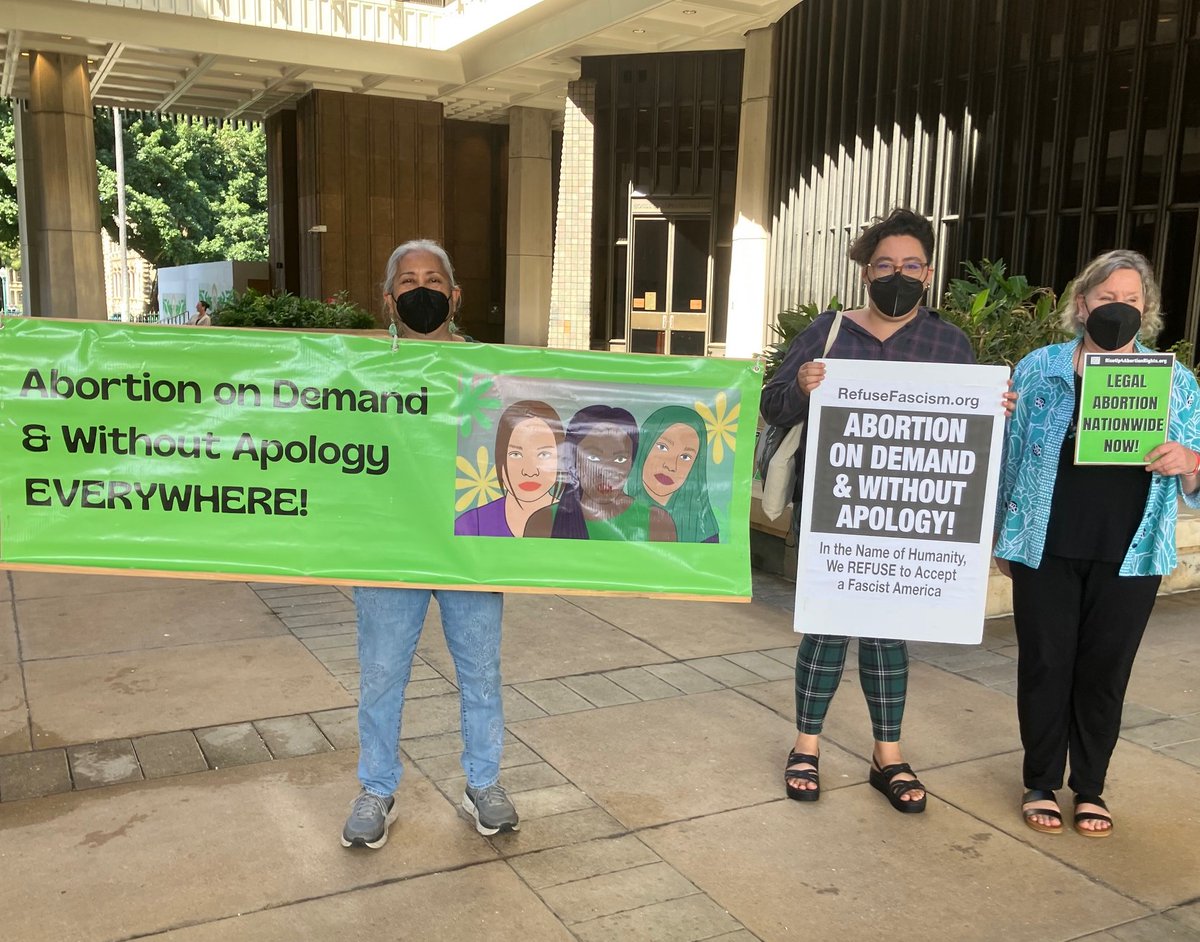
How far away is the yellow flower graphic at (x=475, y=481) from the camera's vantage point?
3.44 metres

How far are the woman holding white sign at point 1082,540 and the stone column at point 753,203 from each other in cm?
1431

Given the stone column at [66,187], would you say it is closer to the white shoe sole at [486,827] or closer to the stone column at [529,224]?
the stone column at [529,224]

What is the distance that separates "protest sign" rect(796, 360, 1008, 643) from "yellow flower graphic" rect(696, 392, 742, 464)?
0.26 meters

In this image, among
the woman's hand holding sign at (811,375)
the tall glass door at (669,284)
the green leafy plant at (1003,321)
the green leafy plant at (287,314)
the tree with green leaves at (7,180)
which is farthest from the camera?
the tree with green leaves at (7,180)

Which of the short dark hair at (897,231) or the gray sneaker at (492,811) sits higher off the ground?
the short dark hair at (897,231)

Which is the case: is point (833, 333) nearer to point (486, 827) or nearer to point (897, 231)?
point (897, 231)

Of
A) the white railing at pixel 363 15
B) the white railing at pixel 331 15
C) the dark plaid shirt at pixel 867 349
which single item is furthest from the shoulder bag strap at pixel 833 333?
the white railing at pixel 331 15

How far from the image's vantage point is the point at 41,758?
13.0 feet

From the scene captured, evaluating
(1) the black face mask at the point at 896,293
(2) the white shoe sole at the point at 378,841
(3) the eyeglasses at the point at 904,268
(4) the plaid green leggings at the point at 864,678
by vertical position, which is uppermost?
(3) the eyeglasses at the point at 904,268

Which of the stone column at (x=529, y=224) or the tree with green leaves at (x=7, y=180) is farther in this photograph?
the tree with green leaves at (x=7, y=180)

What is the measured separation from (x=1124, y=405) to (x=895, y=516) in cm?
80

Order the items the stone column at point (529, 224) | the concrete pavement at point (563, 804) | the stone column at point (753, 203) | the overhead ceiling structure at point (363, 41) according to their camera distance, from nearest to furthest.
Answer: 1. the concrete pavement at point (563, 804)
2. the stone column at point (753, 203)
3. the overhead ceiling structure at point (363, 41)
4. the stone column at point (529, 224)

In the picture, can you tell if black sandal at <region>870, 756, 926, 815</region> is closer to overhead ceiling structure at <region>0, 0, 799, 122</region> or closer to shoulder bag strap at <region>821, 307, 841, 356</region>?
shoulder bag strap at <region>821, 307, 841, 356</region>

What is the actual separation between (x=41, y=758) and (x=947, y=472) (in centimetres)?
351
